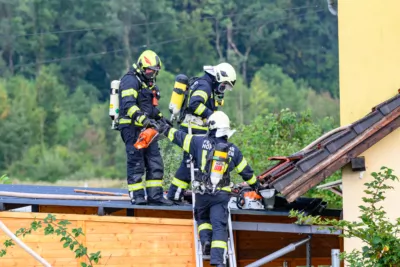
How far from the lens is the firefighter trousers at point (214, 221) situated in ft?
44.4

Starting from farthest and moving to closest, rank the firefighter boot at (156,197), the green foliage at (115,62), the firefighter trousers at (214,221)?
the green foliage at (115,62)
the firefighter boot at (156,197)
the firefighter trousers at (214,221)

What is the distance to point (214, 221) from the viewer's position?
1363 cm

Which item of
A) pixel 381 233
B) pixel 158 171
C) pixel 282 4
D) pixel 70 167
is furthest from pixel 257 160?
pixel 282 4

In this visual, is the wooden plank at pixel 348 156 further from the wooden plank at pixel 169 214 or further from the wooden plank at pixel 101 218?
the wooden plank at pixel 169 214

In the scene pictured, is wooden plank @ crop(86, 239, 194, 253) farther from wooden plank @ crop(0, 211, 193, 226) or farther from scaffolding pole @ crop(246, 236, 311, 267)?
scaffolding pole @ crop(246, 236, 311, 267)

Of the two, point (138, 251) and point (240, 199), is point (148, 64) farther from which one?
point (138, 251)

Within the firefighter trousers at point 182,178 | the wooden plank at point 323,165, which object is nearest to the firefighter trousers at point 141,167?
the firefighter trousers at point 182,178

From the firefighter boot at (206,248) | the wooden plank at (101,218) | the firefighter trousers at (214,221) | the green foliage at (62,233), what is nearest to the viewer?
the green foliage at (62,233)

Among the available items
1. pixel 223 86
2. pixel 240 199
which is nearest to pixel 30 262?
pixel 240 199

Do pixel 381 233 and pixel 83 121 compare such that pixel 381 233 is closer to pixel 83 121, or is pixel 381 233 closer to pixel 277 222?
pixel 277 222

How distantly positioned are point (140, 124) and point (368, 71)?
2.75m

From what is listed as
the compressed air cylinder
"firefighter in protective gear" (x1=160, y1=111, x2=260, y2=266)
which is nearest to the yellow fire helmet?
the compressed air cylinder

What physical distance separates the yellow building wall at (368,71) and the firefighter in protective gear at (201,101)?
141 centimetres

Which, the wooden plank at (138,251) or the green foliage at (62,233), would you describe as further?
the wooden plank at (138,251)
